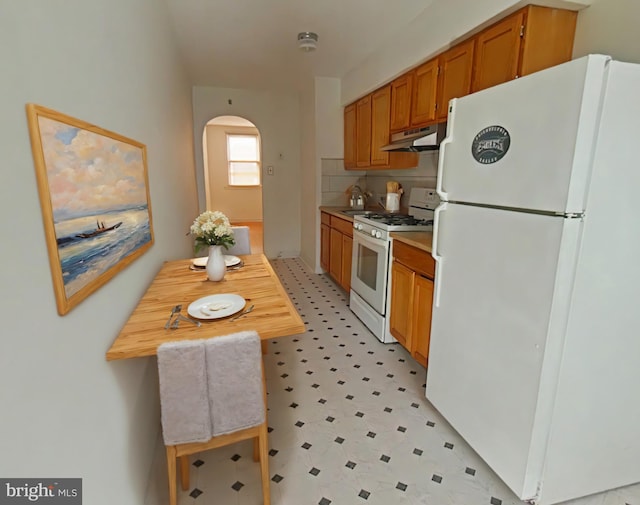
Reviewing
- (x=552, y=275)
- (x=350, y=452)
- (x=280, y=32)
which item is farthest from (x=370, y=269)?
(x=280, y=32)

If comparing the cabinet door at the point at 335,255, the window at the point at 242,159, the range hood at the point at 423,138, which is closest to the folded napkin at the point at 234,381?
the range hood at the point at 423,138

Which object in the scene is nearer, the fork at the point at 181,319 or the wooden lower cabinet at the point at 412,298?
the fork at the point at 181,319

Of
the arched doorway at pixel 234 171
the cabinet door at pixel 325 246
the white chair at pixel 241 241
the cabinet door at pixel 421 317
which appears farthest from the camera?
the arched doorway at pixel 234 171

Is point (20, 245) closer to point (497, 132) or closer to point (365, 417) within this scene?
point (497, 132)

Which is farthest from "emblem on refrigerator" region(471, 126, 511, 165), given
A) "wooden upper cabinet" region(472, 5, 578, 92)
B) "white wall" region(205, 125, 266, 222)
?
"white wall" region(205, 125, 266, 222)

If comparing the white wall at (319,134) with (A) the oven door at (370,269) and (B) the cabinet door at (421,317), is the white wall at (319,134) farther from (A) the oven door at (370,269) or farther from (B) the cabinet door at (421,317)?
(B) the cabinet door at (421,317)

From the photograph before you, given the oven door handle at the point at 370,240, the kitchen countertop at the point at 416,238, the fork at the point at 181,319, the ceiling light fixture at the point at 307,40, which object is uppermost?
the ceiling light fixture at the point at 307,40

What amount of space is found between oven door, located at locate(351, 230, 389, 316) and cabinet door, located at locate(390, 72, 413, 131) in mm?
1088

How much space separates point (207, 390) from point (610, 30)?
254 cm

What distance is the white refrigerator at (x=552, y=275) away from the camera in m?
1.19

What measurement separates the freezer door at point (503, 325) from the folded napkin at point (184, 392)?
124 cm

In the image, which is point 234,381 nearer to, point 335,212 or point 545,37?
point 545,37

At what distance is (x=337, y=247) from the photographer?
4129 mm

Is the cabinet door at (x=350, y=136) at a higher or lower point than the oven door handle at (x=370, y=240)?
higher
